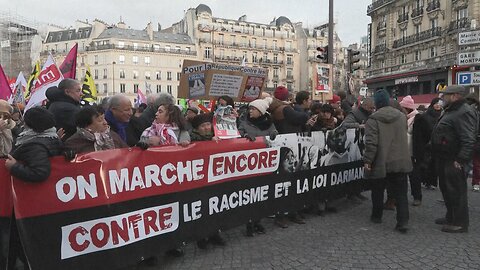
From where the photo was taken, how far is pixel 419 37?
44.9 m

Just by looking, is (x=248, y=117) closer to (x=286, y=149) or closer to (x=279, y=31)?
(x=286, y=149)

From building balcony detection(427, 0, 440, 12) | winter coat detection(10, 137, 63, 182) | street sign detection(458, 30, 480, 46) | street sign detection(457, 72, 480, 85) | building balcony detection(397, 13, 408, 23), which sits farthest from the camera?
building balcony detection(397, 13, 408, 23)

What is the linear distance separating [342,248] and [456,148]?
2.01 m

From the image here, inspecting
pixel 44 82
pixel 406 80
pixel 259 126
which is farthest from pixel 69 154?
pixel 406 80

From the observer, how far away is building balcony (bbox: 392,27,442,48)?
4219 cm

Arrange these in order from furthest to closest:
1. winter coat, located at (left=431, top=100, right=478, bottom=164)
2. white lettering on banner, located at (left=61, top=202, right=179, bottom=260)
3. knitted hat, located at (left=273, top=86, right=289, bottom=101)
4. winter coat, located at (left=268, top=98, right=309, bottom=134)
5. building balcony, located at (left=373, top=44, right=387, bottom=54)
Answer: building balcony, located at (left=373, top=44, right=387, bottom=54) < knitted hat, located at (left=273, top=86, right=289, bottom=101) < winter coat, located at (left=268, top=98, right=309, bottom=134) < winter coat, located at (left=431, top=100, right=478, bottom=164) < white lettering on banner, located at (left=61, top=202, right=179, bottom=260)

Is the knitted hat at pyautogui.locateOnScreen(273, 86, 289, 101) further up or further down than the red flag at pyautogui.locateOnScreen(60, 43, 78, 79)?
further down

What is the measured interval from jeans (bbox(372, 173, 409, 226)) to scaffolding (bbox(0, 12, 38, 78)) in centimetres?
6315

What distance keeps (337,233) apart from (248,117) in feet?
6.32

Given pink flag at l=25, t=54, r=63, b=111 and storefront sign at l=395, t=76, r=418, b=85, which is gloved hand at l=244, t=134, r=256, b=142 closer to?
pink flag at l=25, t=54, r=63, b=111

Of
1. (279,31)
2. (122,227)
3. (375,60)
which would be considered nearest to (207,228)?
(122,227)

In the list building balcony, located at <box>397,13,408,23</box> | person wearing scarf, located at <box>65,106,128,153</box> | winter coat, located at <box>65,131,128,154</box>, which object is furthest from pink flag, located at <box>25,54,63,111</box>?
building balcony, located at <box>397,13,408,23</box>

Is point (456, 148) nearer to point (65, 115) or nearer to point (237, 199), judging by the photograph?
point (237, 199)

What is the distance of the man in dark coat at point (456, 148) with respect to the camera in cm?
509
